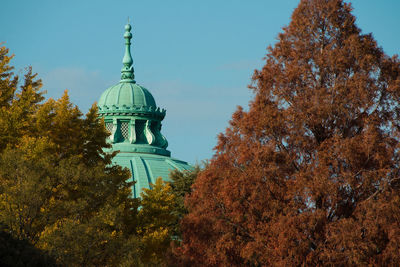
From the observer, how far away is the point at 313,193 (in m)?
27.1

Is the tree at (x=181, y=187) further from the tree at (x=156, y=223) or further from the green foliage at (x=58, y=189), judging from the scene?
the green foliage at (x=58, y=189)

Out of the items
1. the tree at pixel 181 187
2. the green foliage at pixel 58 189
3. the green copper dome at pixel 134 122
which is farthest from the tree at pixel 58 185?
the green copper dome at pixel 134 122

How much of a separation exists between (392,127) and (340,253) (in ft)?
16.4

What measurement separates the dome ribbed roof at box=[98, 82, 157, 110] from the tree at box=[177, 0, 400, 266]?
142ft

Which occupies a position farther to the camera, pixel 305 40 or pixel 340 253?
pixel 305 40

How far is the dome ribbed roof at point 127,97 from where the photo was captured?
73.1 metres

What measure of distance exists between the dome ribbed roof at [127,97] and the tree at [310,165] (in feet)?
142

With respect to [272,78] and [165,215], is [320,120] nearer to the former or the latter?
[272,78]

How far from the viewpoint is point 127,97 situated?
7319cm

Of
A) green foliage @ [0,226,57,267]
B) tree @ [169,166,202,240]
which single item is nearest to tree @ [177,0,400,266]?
green foliage @ [0,226,57,267]

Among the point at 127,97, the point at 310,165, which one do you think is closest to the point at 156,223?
the point at 310,165

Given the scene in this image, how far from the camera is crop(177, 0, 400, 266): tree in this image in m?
26.7

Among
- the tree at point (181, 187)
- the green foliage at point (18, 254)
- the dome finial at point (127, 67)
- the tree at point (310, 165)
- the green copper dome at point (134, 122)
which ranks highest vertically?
the dome finial at point (127, 67)

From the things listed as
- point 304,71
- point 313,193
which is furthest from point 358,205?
point 304,71
